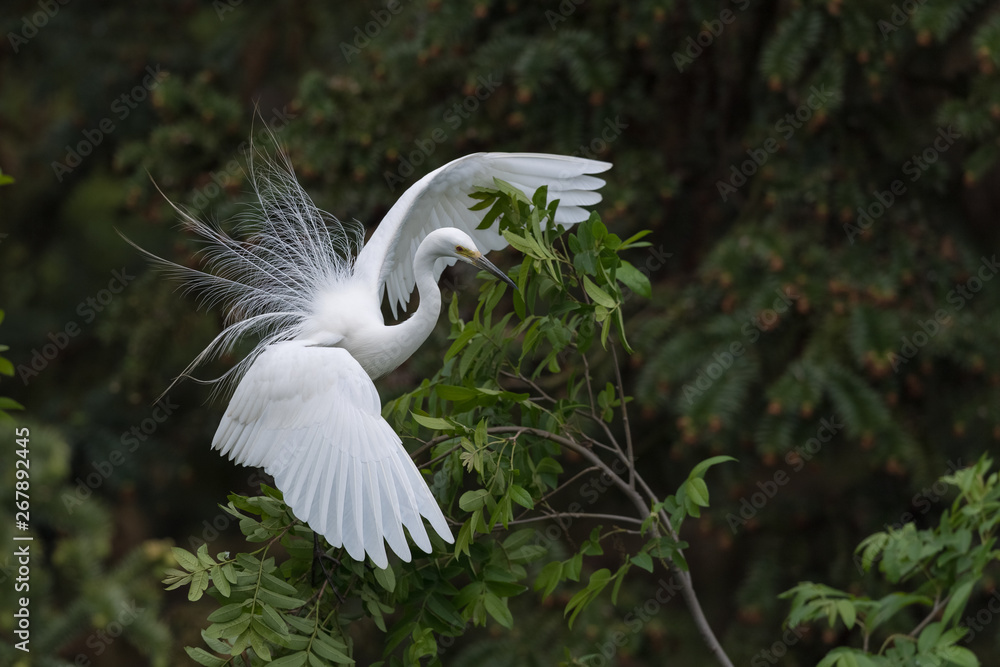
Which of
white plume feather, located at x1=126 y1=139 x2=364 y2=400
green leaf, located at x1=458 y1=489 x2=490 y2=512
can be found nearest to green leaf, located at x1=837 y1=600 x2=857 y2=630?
green leaf, located at x1=458 y1=489 x2=490 y2=512

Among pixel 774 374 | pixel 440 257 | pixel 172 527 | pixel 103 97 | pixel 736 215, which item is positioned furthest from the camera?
pixel 172 527

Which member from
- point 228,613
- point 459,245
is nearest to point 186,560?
point 228,613

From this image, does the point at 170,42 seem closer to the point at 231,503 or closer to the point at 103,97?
the point at 103,97

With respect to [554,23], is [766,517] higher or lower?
lower

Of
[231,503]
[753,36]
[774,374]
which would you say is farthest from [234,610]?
[753,36]

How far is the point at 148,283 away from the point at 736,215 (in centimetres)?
227

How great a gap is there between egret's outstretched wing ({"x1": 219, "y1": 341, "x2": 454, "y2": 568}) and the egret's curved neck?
0.24 meters

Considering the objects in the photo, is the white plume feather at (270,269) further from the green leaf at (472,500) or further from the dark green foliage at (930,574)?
the dark green foliage at (930,574)

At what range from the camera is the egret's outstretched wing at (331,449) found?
1.47 metres

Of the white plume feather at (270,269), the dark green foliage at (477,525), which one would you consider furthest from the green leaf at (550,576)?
the white plume feather at (270,269)

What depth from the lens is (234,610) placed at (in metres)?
1.43

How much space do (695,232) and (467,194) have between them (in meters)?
1.71

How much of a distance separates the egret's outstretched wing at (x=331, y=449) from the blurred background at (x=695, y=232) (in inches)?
28.4

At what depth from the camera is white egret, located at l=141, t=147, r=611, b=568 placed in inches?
59.7
